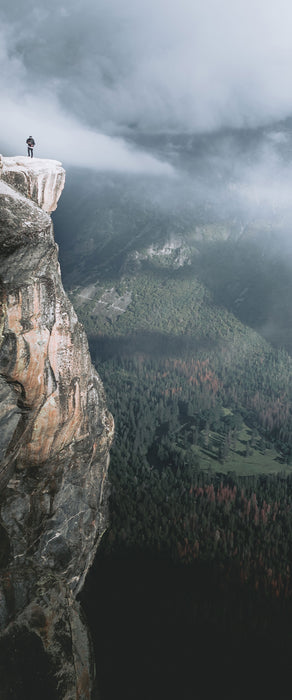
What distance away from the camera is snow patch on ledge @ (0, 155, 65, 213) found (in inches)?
1262

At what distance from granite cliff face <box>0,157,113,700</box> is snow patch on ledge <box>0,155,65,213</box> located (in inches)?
3.0

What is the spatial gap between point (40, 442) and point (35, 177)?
20449mm

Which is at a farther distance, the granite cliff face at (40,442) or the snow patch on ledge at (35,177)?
the snow patch on ledge at (35,177)

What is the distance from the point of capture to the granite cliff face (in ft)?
95.0

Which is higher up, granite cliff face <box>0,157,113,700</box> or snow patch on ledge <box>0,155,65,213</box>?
snow patch on ledge <box>0,155,65,213</box>

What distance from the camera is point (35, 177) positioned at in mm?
33469

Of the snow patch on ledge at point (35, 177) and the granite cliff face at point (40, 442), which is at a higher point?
the snow patch on ledge at point (35, 177)

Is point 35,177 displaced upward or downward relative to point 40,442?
upward

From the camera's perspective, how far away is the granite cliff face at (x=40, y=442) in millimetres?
28969

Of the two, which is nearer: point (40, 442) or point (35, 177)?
point (35, 177)

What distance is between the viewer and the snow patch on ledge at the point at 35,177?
32.1m

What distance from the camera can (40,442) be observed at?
3378 cm

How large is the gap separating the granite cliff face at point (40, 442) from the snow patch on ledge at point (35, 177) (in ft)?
0.25

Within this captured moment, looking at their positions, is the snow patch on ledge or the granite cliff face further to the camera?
the snow patch on ledge
